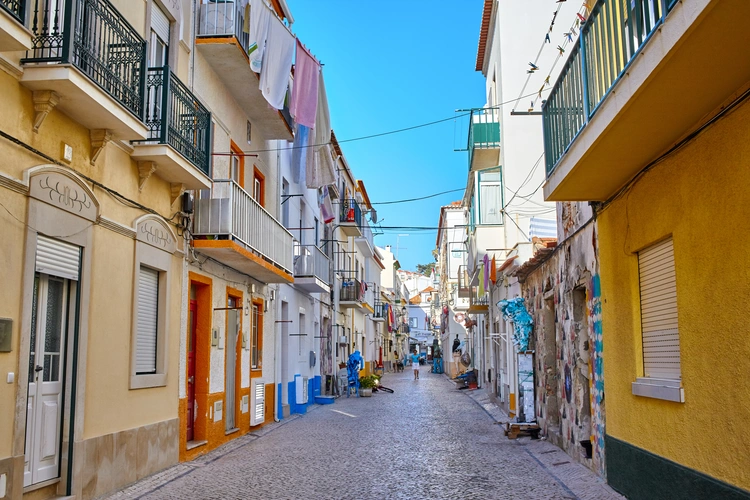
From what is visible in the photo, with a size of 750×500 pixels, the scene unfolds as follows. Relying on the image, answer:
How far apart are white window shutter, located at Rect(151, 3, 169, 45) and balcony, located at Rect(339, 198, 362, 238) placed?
62.8 ft

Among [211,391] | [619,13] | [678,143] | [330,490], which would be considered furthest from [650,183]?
[211,391]

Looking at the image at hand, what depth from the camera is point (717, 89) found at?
5.25 meters

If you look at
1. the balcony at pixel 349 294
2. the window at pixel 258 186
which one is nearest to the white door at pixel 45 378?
the window at pixel 258 186

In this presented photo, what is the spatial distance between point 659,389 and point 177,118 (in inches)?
281

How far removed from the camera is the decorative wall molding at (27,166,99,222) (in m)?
6.86

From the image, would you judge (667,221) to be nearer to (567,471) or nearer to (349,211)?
(567,471)

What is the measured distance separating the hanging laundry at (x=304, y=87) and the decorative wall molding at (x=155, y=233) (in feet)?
13.5

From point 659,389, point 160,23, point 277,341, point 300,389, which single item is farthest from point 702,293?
point 300,389

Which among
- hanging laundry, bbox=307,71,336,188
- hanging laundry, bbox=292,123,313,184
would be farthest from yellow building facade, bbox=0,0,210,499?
hanging laundry, bbox=292,123,313,184

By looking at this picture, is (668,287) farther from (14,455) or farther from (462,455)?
(14,455)

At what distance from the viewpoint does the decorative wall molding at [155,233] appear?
9.26 metres

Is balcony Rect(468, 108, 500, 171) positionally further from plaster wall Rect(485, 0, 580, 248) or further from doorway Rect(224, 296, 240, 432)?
doorway Rect(224, 296, 240, 432)

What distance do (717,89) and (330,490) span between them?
19.8ft

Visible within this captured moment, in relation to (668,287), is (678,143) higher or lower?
higher
